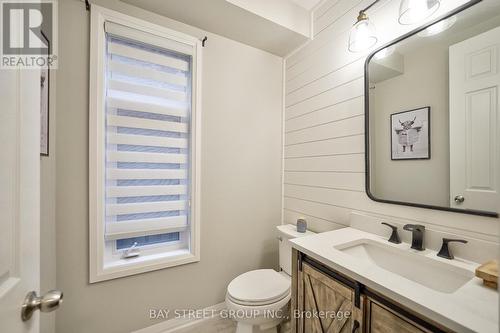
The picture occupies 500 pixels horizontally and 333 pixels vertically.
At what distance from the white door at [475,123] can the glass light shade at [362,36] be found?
1.35 ft

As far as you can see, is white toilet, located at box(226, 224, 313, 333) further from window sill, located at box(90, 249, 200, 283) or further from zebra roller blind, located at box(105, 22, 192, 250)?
zebra roller blind, located at box(105, 22, 192, 250)

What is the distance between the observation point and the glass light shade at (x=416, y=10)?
Result: 3.28ft

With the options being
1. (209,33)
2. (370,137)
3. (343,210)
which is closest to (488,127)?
(370,137)

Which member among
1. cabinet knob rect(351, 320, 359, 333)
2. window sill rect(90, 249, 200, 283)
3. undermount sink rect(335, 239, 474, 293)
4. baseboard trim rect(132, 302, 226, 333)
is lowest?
baseboard trim rect(132, 302, 226, 333)

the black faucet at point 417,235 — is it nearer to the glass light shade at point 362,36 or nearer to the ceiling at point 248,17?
the glass light shade at point 362,36

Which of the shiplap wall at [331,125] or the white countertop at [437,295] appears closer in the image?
the white countertop at [437,295]

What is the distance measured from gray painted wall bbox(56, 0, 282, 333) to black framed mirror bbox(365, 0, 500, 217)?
0.94 meters

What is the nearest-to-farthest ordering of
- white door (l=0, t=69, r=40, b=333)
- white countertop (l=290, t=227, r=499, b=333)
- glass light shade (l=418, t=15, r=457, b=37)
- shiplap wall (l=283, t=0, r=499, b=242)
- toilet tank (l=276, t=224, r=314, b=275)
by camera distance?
1. white door (l=0, t=69, r=40, b=333)
2. white countertop (l=290, t=227, r=499, b=333)
3. glass light shade (l=418, t=15, r=457, b=37)
4. shiplap wall (l=283, t=0, r=499, b=242)
5. toilet tank (l=276, t=224, r=314, b=275)

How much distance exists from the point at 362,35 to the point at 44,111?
181 centimetres

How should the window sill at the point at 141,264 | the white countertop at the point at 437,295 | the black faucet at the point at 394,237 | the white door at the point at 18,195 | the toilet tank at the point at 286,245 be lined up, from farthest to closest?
1. the toilet tank at the point at 286,245
2. the window sill at the point at 141,264
3. the black faucet at the point at 394,237
4. the white countertop at the point at 437,295
5. the white door at the point at 18,195

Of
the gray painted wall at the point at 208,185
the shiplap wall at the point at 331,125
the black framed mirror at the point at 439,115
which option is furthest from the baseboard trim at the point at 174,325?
the black framed mirror at the point at 439,115

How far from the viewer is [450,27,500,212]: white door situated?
2.78 ft

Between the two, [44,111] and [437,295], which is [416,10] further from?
[44,111]

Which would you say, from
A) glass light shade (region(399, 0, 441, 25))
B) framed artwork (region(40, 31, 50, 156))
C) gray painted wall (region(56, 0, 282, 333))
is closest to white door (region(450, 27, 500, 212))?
glass light shade (region(399, 0, 441, 25))
